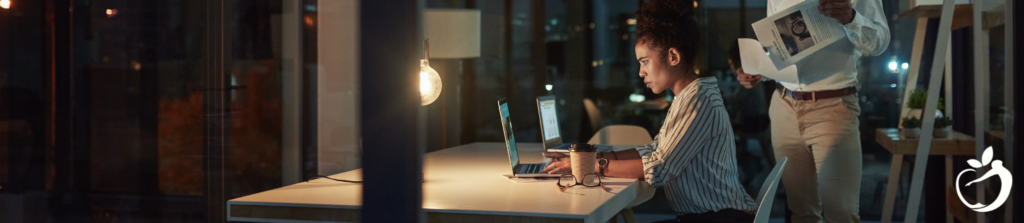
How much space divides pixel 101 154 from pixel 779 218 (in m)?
4.52

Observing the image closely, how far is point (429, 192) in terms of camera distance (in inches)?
66.4

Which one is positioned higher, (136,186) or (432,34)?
(432,34)

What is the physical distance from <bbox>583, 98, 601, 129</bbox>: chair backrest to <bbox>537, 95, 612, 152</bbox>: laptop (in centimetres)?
175

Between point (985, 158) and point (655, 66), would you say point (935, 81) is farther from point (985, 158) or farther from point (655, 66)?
point (655, 66)

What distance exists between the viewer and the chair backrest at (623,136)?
320 centimetres

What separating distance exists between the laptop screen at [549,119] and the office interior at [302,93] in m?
0.49

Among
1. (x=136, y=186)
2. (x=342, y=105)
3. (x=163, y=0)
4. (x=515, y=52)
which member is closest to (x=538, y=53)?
(x=515, y=52)

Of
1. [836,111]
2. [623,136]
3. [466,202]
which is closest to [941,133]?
[836,111]

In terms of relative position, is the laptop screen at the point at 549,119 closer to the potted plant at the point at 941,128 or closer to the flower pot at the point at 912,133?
the flower pot at the point at 912,133

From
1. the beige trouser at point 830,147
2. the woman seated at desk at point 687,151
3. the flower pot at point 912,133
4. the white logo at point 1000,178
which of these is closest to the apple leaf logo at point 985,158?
the white logo at point 1000,178

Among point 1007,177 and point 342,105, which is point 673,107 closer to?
point 1007,177

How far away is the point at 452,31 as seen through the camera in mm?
2764

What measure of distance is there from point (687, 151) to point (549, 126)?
0.93m

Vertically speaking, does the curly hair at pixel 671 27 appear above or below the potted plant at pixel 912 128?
above
